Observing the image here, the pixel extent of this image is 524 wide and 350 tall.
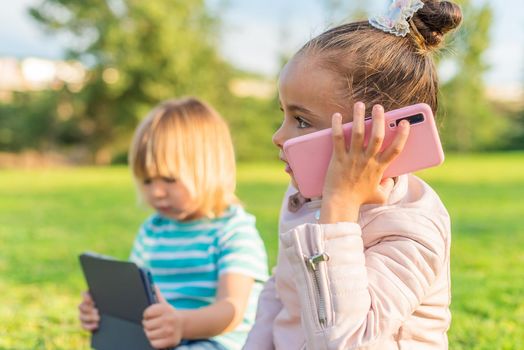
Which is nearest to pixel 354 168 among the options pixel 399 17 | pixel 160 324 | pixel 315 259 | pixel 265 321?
pixel 315 259

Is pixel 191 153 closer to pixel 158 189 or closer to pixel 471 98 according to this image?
pixel 158 189

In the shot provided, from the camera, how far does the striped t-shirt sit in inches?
96.0

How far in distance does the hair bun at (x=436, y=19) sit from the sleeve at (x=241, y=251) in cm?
110

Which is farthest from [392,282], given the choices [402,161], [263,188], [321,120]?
[263,188]

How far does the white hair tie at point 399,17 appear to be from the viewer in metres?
1.63

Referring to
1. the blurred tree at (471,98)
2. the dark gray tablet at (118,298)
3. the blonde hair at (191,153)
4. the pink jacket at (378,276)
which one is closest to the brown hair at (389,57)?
the pink jacket at (378,276)

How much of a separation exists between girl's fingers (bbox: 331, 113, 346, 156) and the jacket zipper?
24cm

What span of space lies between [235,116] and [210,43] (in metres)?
3.73

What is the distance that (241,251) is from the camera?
245 centimetres

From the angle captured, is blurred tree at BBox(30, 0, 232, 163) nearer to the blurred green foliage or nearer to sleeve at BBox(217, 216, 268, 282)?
the blurred green foliage

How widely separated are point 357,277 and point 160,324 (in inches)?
36.3

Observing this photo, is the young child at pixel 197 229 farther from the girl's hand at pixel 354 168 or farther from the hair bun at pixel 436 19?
the hair bun at pixel 436 19

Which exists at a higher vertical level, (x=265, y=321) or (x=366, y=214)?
(x=366, y=214)

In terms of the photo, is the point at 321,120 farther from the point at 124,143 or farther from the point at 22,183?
the point at 124,143
